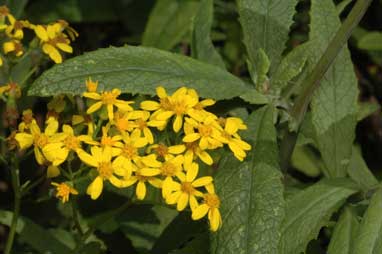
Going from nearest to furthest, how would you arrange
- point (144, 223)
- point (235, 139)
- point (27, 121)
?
point (235, 139) → point (27, 121) → point (144, 223)

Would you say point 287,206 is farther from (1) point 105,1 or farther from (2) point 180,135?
(1) point 105,1

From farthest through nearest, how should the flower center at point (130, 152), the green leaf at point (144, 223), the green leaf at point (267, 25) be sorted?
the green leaf at point (144, 223) < the green leaf at point (267, 25) < the flower center at point (130, 152)

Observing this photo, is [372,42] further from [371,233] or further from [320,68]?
[371,233]

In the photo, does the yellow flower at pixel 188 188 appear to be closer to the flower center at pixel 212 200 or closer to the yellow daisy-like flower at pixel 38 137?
the flower center at pixel 212 200

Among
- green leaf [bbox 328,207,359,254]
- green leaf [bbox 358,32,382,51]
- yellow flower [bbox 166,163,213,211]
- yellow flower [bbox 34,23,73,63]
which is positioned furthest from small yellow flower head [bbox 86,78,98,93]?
green leaf [bbox 358,32,382,51]

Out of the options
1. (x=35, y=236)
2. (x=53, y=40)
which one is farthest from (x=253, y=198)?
(x=53, y=40)

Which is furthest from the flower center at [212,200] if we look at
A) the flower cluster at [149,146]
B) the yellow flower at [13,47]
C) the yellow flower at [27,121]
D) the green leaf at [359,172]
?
the green leaf at [359,172]

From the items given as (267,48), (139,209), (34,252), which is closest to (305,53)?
(267,48)

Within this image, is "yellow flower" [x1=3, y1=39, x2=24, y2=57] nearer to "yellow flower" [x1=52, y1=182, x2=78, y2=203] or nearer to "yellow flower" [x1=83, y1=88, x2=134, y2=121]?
"yellow flower" [x1=83, y1=88, x2=134, y2=121]
